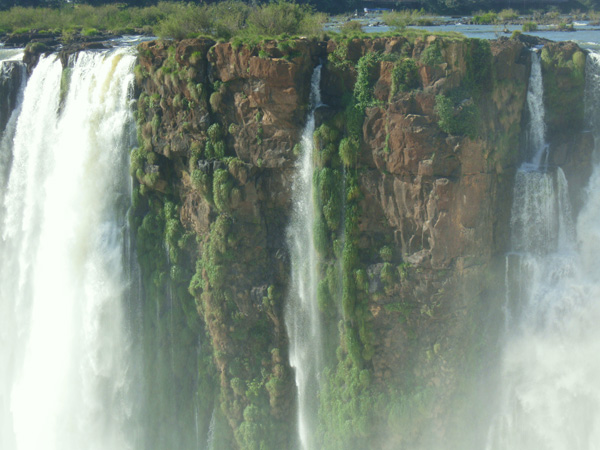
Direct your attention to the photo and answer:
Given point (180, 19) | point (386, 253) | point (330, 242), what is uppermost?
point (180, 19)

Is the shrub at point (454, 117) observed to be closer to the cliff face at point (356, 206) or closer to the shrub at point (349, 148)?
the cliff face at point (356, 206)

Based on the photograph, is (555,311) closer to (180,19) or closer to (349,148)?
(349,148)

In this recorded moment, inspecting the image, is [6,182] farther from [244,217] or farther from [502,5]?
[502,5]

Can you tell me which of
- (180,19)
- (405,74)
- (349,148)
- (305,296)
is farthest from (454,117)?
(180,19)

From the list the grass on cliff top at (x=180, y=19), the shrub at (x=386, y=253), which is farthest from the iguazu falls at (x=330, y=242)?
the grass on cliff top at (x=180, y=19)

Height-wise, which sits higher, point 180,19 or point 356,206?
point 180,19

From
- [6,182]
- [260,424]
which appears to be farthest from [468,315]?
[6,182]

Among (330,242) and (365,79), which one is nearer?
(365,79)

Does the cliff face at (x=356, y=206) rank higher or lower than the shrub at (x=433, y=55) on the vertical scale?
lower
